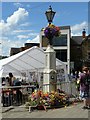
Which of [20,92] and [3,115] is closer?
[3,115]

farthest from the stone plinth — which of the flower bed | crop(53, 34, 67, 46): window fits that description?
crop(53, 34, 67, 46): window

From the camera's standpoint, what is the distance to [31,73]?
70.3ft

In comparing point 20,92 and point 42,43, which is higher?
point 42,43

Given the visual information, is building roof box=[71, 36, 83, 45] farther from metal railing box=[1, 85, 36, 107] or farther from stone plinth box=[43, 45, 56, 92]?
stone plinth box=[43, 45, 56, 92]

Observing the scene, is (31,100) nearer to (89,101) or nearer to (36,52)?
(89,101)

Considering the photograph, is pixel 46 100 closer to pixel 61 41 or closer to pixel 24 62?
pixel 24 62

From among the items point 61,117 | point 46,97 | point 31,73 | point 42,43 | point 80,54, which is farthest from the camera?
point 80,54

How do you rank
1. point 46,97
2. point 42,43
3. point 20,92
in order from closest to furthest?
point 46,97
point 20,92
point 42,43

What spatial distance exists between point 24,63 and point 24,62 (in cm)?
8

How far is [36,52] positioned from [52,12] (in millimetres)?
8864

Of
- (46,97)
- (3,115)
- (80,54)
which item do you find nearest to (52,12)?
(46,97)

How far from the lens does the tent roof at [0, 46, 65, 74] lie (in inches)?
742

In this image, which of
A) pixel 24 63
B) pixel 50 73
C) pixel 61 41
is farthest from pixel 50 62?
pixel 61 41

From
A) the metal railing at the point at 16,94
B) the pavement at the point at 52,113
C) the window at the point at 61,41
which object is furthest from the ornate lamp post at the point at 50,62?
the window at the point at 61,41
